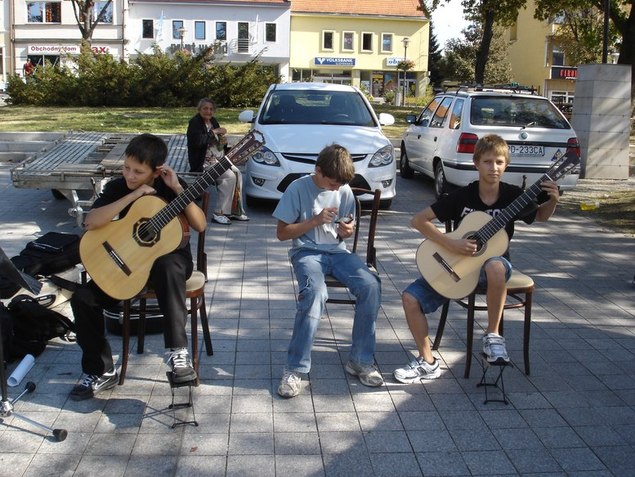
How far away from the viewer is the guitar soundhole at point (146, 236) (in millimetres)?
4438

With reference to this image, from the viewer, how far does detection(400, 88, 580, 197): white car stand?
10.8 metres

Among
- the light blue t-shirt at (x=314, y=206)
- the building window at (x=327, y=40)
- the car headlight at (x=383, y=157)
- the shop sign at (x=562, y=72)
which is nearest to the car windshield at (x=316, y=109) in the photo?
the car headlight at (x=383, y=157)

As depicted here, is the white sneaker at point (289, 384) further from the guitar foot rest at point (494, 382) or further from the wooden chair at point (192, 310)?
the guitar foot rest at point (494, 382)

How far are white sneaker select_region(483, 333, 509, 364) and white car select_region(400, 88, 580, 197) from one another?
20.8 feet

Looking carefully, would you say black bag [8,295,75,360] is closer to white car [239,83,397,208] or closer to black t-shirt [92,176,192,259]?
black t-shirt [92,176,192,259]

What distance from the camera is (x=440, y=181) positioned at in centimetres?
1163

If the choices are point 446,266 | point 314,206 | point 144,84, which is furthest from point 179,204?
point 144,84

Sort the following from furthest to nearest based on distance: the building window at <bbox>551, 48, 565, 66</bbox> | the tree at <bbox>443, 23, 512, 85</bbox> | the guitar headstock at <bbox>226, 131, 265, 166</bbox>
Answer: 1. the building window at <bbox>551, 48, 565, 66</bbox>
2. the tree at <bbox>443, 23, 512, 85</bbox>
3. the guitar headstock at <bbox>226, 131, 265, 166</bbox>

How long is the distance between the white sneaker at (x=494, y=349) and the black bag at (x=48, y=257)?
129 inches

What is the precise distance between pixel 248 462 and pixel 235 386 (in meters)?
0.96

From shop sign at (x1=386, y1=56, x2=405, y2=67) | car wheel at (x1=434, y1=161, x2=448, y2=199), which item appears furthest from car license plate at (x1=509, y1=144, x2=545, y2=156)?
shop sign at (x1=386, y1=56, x2=405, y2=67)

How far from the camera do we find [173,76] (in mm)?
23391

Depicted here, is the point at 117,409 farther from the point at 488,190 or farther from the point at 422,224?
the point at 488,190

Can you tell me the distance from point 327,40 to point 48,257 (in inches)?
2372
